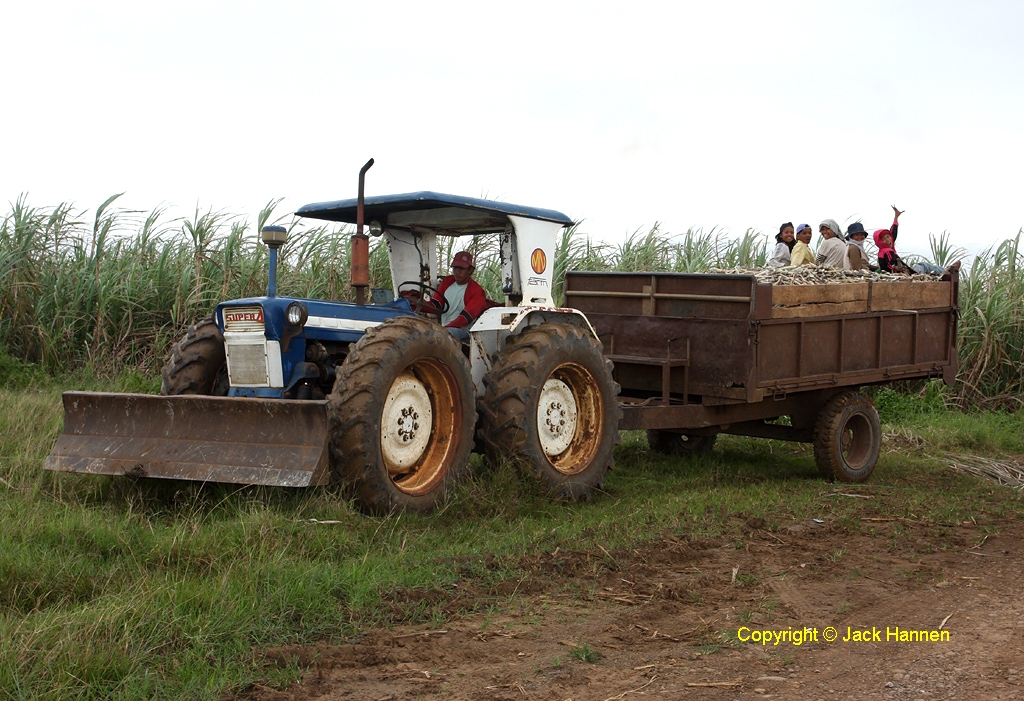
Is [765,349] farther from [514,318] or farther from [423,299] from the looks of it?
[423,299]

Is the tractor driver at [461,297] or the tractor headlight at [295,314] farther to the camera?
the tractor driver at [461,297]

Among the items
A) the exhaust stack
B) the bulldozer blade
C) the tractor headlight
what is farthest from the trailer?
the bulldozer blade

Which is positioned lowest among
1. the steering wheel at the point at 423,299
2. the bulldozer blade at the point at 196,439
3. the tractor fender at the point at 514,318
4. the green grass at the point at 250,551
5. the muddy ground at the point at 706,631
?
the muddy ground at the point at 706,631

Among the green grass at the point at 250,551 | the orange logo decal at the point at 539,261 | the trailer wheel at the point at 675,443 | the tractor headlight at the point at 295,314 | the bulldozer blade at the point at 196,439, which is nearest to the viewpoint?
the green grass at the point at 250,551

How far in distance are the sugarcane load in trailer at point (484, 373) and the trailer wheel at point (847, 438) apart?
2cm

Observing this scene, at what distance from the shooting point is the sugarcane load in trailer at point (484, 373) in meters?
6.04

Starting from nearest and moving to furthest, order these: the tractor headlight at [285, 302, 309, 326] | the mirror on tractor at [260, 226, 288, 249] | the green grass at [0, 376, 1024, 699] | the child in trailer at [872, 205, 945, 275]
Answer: the green grass at [0, 376, 1024, 699]
the tractor headlight at [285, 302, 309, 326]
the mirror on tractor at [260, 226, 288, 249]
the child in trailer at [872, 205, 945, 275]

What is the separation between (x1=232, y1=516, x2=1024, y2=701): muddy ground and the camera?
402 cm

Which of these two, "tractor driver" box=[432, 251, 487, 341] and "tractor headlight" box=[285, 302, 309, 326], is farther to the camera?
"tractor driver" box=[432, 251, 487, 341]

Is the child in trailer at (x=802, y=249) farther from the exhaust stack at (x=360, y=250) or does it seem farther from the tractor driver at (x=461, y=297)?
the exhaust stack at (x=360, y=250)

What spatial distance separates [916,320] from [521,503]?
15.9 feet

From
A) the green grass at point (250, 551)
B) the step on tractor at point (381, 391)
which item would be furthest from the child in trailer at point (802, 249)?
the step on tractor at point (381, 391)

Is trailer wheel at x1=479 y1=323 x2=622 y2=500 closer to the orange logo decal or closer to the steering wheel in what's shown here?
the orange logo decal

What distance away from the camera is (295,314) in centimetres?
627
